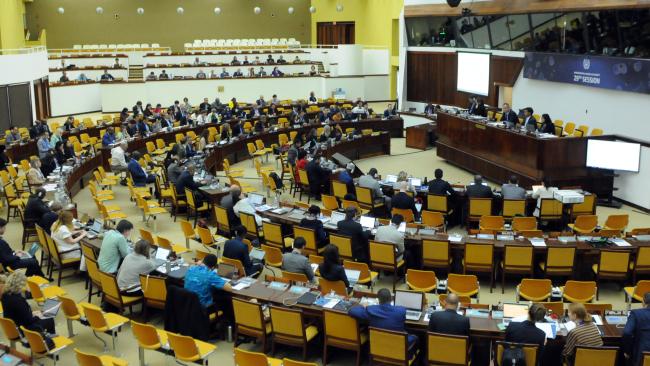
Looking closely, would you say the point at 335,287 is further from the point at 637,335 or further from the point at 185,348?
the point at 637,335

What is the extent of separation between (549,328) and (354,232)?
455 centimetres

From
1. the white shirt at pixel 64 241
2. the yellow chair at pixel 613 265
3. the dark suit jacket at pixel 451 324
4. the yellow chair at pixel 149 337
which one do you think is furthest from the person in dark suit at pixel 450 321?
the white shirt at pixel 64 241

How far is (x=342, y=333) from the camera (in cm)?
857

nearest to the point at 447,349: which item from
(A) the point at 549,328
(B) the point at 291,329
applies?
(A) the point at 549,328

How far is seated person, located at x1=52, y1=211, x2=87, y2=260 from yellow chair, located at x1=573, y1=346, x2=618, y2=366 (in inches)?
311

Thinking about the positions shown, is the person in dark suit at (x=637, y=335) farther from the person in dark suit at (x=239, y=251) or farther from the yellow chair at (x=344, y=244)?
the person in dark suit at (x=239, y=251)

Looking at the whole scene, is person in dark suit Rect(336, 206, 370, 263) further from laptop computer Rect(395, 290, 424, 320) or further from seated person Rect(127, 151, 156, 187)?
seated person Rect(127, 151, 156, 187)

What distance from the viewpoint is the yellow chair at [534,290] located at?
10008 millimetres

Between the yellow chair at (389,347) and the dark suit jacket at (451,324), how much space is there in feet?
1.41

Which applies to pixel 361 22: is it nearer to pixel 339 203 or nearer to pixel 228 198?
pixel 339 203

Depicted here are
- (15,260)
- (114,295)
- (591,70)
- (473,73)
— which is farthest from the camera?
(473,73)

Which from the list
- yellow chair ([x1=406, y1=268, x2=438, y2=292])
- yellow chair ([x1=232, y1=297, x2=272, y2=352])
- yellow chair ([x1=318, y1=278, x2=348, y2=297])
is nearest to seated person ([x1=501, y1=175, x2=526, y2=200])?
yellow chair ([x1=406, y1=268, x2=438, y2=292])

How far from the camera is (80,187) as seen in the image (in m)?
19.1

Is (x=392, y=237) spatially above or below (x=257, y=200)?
below
